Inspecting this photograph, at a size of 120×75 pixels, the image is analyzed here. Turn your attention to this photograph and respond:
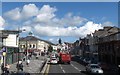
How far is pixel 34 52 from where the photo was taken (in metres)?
154

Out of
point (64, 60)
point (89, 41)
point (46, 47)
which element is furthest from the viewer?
point (46, 47)

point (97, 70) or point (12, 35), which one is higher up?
point (12, 35)

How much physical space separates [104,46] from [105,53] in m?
3.71

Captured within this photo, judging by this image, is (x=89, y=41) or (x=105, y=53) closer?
(x=105, y=53)

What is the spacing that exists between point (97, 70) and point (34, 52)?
110855 mm

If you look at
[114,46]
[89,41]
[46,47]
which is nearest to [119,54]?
[114,46]

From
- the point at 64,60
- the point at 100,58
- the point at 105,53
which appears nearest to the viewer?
the point at 64,60

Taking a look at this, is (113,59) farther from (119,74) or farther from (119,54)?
(119,74)

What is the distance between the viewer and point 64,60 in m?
78.9

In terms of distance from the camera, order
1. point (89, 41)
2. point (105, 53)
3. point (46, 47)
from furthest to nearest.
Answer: point (46, 47), point (89, 41), point (105, 53)

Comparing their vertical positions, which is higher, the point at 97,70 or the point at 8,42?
the point at 8,42

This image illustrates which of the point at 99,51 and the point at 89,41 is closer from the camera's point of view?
the point at 99,51

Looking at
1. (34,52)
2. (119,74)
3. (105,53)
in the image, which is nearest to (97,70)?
(119,74)

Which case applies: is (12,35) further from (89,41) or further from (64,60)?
(89,41)
